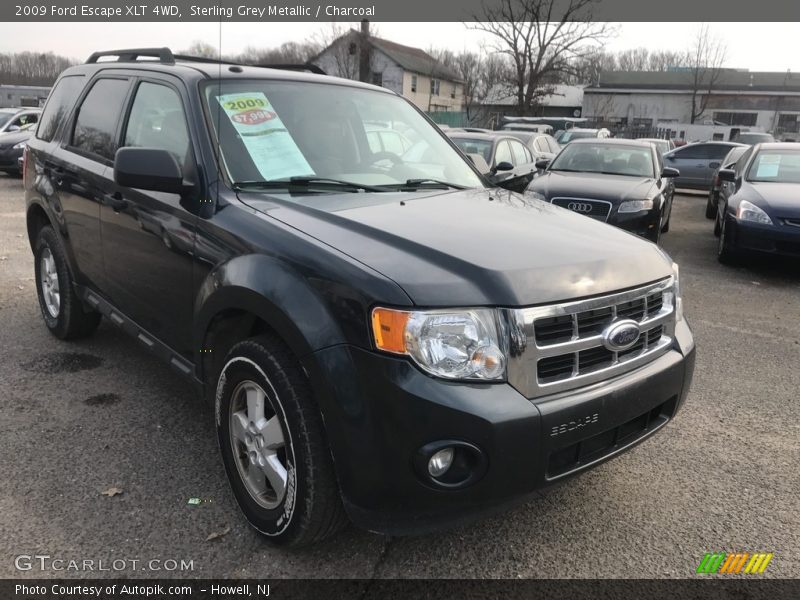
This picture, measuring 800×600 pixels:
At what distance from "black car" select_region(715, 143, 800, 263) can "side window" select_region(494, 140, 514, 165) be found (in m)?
3.26

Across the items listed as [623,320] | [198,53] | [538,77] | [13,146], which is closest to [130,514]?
[623,320]

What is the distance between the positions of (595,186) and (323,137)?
19.0 ft

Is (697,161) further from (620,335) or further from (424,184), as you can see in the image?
(620,335)

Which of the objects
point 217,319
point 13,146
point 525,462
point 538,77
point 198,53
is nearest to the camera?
point 525,462

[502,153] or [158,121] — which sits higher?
[158,121]

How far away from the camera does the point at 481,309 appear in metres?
2.01

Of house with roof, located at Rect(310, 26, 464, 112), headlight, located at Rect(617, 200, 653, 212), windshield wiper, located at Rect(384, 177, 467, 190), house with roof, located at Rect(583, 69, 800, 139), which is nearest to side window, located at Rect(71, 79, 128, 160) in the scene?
windshield wiper, located at Rect(384, 177, 467, 190)

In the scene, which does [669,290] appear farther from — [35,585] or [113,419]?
[113,419]

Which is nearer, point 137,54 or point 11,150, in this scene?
point 137,54

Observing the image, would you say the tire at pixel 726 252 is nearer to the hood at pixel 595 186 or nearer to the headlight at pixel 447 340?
the hood at pixel 595 186

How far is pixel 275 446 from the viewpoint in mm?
2344

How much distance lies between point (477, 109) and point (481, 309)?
170 feet

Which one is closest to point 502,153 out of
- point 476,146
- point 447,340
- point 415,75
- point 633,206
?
point 476,146
